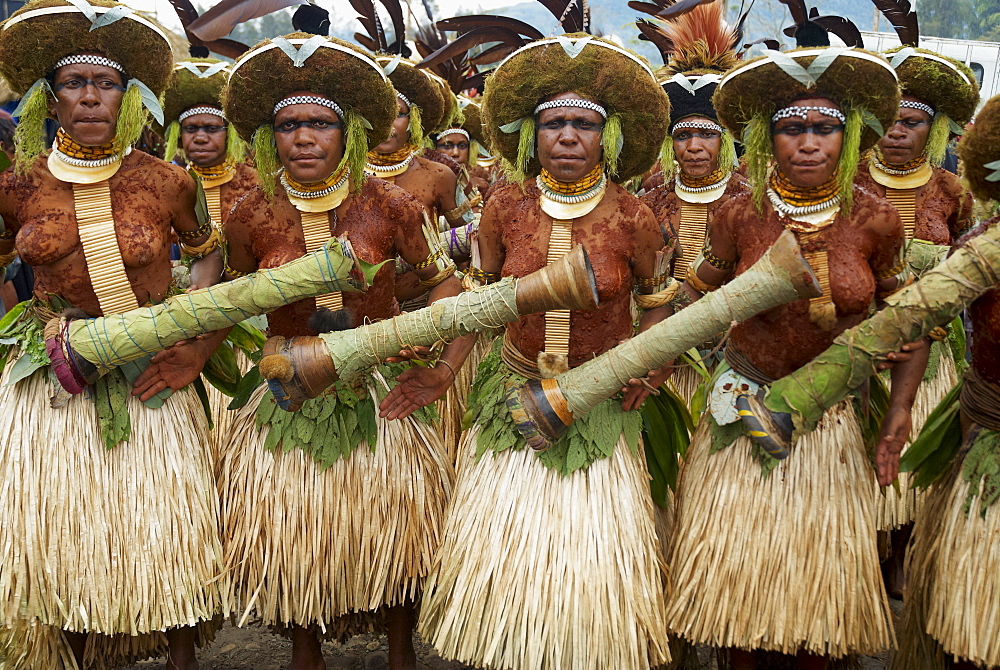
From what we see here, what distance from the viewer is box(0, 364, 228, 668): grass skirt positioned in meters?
2.90

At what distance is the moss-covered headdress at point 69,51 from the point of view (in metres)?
2.86

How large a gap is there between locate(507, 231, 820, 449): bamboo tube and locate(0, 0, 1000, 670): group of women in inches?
3.0

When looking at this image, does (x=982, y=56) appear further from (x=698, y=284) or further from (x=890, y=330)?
(x=890, y=330)

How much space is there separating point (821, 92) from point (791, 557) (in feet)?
5.08

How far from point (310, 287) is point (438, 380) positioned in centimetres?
62

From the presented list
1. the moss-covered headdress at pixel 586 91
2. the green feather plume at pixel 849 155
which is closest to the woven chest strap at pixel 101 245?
the moss-covered headdress at pixel 586 91

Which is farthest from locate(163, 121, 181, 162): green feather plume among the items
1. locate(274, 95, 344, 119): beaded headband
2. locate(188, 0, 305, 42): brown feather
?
locate(274, 95, 344, 119): beaded headband

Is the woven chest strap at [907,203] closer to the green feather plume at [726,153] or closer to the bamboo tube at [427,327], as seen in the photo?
the green feather plume at [726,153]

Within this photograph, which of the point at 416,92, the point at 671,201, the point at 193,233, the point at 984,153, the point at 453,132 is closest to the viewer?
the point at 984,153

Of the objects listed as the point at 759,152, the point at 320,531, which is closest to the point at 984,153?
A: the point at 759,152

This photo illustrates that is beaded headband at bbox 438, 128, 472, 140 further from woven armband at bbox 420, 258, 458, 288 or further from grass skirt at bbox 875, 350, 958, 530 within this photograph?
grass skirt at bbox 875, 350, 958, 530

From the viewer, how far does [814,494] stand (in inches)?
112

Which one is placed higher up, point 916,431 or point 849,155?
point 849,155

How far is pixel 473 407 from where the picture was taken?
330 cm
